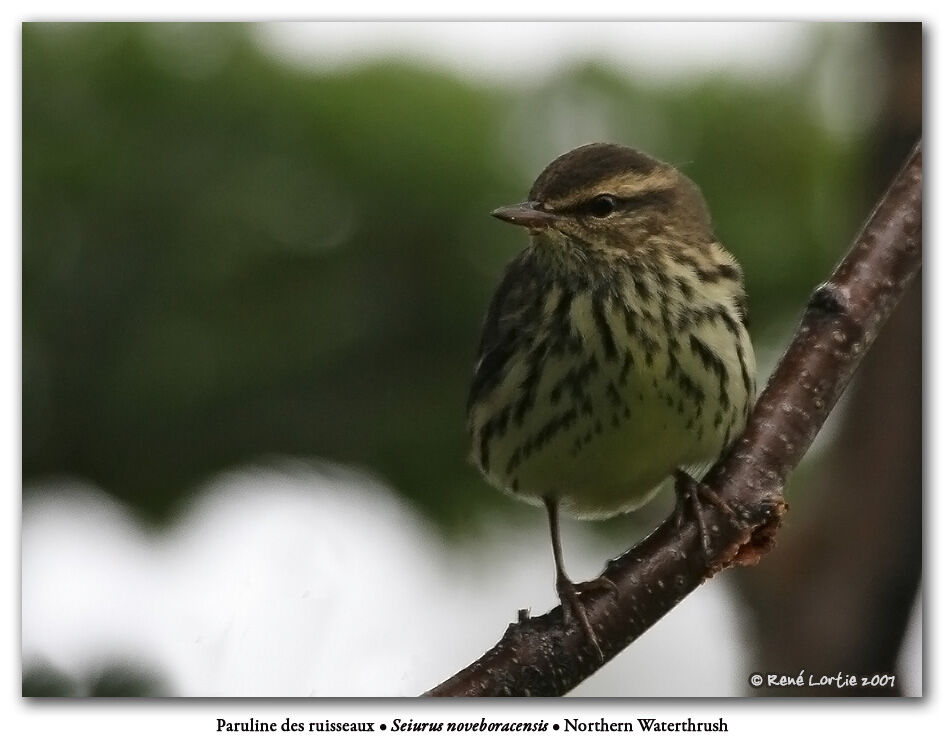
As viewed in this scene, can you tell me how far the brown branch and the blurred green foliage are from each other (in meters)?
0.41

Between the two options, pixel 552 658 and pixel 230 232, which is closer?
pixel 552 658

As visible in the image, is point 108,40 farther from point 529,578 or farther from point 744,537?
point 744,537

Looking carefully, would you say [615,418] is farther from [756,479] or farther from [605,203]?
[605,203]

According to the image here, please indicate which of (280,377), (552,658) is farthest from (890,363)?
(280,377)

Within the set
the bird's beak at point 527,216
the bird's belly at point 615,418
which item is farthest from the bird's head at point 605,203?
the bird's belly at point 615,418

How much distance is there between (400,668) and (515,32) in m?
1.10

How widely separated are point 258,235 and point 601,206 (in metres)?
0.62

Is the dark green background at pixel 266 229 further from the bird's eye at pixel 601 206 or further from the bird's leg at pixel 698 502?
the bird's leg at pixel 698 502

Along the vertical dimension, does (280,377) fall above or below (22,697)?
above

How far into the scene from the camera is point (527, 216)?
7.20ft

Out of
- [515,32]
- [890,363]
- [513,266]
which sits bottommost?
[890,363]

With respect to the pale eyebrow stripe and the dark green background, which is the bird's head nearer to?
the pale eyebrow stripe

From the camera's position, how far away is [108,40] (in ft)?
8.09

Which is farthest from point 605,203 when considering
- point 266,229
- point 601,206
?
point 266,229
